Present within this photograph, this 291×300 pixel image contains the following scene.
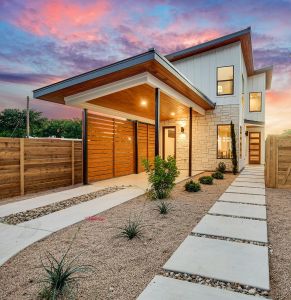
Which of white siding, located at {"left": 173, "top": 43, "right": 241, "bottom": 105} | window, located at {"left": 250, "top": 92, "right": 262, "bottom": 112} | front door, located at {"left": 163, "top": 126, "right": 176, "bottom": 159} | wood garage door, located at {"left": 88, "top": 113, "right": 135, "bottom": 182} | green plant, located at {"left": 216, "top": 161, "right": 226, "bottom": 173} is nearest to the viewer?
wood garage door, located at {"left": 88, "top": 113, "right": 135, "bottom": 182}

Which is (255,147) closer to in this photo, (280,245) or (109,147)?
(109,147)

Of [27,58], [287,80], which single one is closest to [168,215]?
[27,58]

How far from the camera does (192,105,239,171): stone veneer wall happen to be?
39.0ft

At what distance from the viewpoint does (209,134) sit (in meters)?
12.3

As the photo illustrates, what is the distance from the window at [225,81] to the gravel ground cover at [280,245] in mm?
7457

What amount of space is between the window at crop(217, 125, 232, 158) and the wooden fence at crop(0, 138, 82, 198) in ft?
23.5

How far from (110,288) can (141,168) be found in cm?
997

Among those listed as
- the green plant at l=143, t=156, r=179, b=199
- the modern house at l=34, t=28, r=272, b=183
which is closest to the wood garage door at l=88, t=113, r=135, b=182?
the modern house at l=34, t=28, r=272, b=183

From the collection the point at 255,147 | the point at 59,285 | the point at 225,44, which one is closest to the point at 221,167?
the point at 225,44

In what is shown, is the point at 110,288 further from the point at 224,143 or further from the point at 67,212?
the point at 224,143

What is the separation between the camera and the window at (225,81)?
12.0 metres

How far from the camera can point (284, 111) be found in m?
23.2

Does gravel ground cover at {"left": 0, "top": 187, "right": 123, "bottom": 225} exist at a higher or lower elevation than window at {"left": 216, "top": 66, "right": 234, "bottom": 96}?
lower

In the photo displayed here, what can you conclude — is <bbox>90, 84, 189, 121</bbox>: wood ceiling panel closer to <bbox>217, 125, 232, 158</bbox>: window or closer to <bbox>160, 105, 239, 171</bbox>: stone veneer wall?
<bbox>160, 105, 239, 171</bbox>: stone veneer wall
